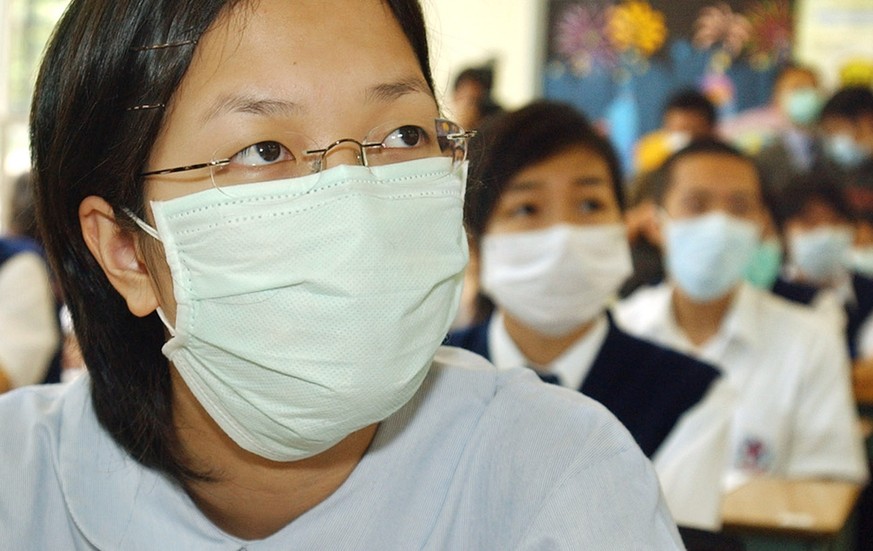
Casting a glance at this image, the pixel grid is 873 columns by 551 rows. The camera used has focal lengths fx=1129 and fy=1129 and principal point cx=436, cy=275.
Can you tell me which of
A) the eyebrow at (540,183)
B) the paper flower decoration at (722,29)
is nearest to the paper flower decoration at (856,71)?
the paper flower decoration at (722,29)

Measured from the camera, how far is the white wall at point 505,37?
304 inches

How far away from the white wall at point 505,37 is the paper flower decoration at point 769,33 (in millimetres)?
1395

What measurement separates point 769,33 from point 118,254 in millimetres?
6666

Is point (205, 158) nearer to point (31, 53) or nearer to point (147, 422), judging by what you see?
point (147, 422)

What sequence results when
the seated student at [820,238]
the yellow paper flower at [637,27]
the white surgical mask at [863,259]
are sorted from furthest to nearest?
the yellow paper flower at [637,27] < the white surgical mask at [863,259] < the seated student at [820,238]

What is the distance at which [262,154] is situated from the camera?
1.12 metres

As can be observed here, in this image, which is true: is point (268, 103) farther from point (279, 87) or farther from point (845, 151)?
point (845, 151)

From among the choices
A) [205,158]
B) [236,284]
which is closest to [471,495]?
[236,284]

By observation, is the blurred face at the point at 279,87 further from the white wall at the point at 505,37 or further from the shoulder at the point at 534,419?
the white wall at the point at 505,37

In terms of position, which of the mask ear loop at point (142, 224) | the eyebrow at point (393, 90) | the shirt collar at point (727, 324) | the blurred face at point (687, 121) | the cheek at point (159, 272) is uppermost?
the eyebrow at point (393, 90)

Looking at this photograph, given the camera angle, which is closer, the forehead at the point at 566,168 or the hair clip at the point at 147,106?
the hair clip at the point at 147,106

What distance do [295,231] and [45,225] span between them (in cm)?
36

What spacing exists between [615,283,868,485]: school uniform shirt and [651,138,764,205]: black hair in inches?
14.7

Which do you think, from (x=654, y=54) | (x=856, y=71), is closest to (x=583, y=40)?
(x=654, y=54)
